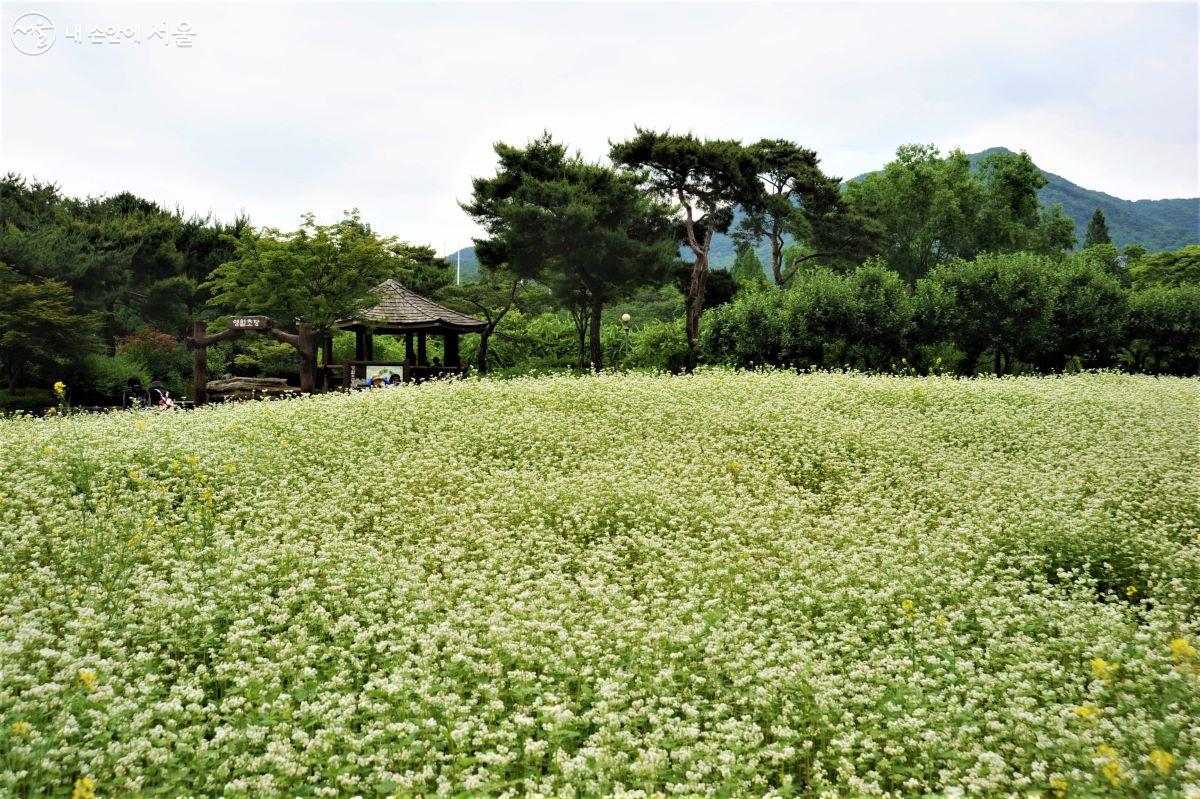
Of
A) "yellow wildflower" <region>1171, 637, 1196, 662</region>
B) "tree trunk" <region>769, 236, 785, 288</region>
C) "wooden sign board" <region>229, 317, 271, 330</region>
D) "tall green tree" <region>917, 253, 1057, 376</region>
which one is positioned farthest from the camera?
"tree trunk" <region>769, 236, 785, 288</region>

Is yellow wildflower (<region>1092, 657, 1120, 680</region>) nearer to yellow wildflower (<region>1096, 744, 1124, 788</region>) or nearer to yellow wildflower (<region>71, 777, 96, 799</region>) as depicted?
yellow wildflower (<region>1096, 744, 1124, 788</region>)

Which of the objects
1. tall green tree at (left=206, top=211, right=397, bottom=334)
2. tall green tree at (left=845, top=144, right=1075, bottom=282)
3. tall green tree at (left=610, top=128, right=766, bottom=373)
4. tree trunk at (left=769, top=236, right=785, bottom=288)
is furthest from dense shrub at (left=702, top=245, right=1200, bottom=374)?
tall green tree at (left=845, top=144, right=1075, bottom=282)

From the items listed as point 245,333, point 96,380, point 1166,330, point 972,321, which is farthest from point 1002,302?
point 96,380

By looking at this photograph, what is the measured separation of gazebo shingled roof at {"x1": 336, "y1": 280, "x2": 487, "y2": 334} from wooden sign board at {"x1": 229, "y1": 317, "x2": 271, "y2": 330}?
21.6 ft

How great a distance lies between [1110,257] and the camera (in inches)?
2576

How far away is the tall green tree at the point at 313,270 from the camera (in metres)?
25.2

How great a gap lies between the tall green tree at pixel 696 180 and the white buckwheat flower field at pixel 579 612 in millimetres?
23037

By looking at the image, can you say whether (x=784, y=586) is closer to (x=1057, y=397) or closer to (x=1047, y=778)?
(x=1047, y=778)

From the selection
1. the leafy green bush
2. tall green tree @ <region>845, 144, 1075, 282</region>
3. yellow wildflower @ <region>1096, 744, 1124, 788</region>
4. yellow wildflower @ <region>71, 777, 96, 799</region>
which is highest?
tall green tree @ <region>845, 144, 1075, 282</region>

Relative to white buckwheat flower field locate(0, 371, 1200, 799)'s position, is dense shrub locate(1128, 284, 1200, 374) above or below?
above

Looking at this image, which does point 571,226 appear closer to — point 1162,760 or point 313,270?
point 313,270

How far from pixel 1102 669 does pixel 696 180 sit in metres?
35.1

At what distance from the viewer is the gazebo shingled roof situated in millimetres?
26094

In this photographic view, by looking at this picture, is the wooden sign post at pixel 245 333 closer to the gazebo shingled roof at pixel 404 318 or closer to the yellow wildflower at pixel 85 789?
the gazebo shingled roof at pixel 404 318
